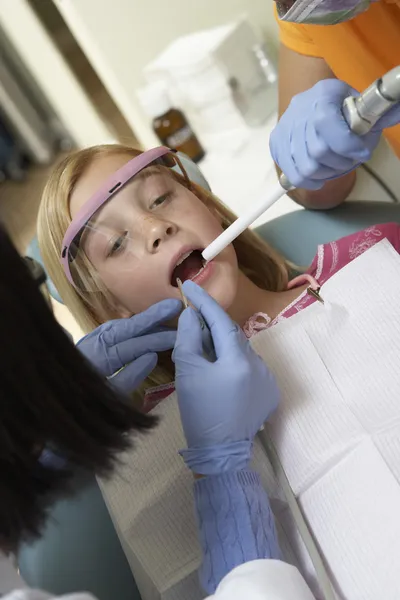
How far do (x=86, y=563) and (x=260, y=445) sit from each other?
0.40 meters

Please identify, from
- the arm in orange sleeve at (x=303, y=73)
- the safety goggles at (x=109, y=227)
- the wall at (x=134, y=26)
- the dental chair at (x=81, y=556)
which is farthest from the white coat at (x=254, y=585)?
the wall at (x=134, y=26)

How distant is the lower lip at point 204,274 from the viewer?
1.12 meters

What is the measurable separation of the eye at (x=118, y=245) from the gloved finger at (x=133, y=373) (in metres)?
0.24

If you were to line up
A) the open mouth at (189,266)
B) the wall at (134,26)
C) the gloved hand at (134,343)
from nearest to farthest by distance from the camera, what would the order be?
1. the gloved hand at (134,343)
2. the open mouth at (189,266)
3. the wall at (134,26)

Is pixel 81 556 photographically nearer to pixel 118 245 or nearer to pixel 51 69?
pixel 118 245

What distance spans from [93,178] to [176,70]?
3.57 feet

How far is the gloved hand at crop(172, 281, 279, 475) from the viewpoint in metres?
0.84

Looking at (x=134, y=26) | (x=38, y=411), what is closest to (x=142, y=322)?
(x=38, y=411)

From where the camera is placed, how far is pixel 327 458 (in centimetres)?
86

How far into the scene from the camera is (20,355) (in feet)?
1.79

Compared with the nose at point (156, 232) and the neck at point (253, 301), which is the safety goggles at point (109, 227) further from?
the neck at point (253, 301)

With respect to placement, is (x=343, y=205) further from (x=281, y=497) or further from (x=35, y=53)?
(x=35, y=53)

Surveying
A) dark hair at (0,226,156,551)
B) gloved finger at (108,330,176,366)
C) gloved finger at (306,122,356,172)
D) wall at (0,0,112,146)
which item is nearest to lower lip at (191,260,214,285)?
gloved finger at (108,330,176,366)

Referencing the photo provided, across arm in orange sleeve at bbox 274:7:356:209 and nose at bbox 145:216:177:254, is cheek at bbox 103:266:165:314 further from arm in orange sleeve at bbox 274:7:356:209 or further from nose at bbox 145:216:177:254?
arm in orange sleeve at bbox 274:7:356:209
